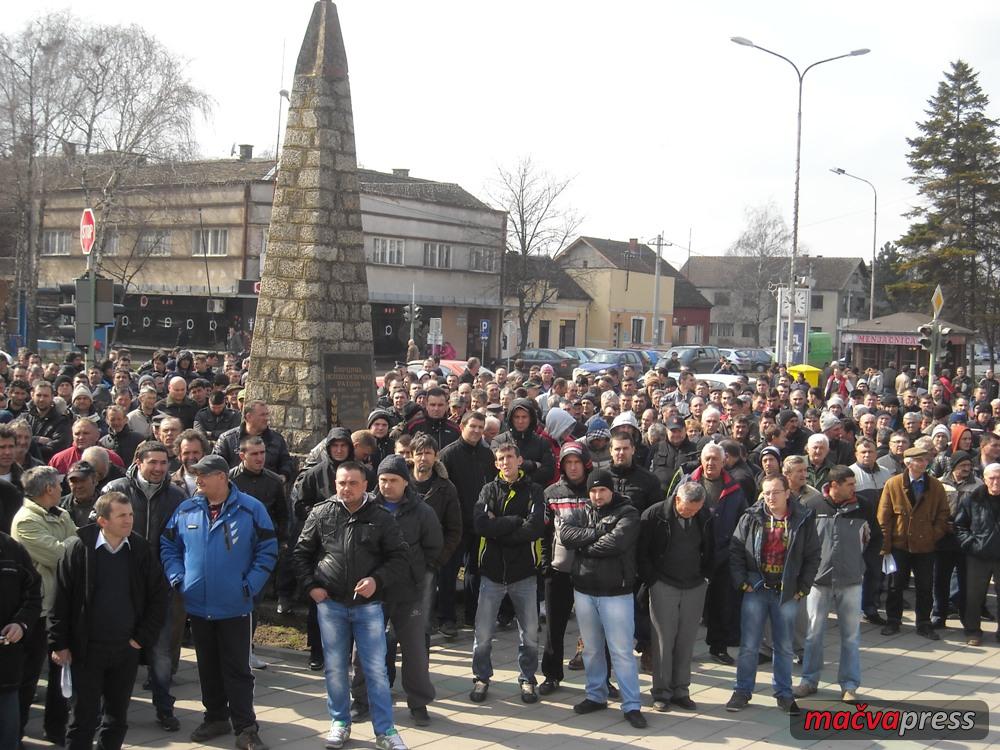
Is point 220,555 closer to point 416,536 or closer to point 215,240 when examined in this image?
point 416,536

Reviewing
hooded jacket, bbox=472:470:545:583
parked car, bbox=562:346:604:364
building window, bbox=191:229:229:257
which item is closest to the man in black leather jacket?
hooded jacket, bbox=472:470:545:583

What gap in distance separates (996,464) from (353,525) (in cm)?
599

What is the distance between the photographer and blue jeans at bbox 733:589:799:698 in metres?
7.32

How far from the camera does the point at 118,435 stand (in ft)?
31.3

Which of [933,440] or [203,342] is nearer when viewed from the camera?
[933,440]

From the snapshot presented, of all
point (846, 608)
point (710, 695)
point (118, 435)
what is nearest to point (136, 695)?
point (118, 435)

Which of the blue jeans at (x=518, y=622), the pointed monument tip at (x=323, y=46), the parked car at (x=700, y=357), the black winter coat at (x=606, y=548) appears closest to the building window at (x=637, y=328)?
the parked car at (x=700, y=357)

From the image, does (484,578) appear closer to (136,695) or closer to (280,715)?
(280,715)

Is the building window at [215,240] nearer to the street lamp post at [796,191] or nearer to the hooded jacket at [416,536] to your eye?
the street lamp post at [796,191]

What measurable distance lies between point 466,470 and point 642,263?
6256 centimetres

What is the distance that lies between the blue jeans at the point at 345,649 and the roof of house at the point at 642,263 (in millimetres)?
59259

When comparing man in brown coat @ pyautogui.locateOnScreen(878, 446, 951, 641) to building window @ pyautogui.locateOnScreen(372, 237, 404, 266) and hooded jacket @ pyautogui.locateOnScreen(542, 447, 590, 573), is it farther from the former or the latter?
building window @ pyautogui.locateOnScreen(372, 237, 404, 266)

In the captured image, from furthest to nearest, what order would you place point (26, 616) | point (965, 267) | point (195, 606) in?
point (965, 267) → point (195, 606) → point (26, 616)

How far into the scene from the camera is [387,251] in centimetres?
4731
